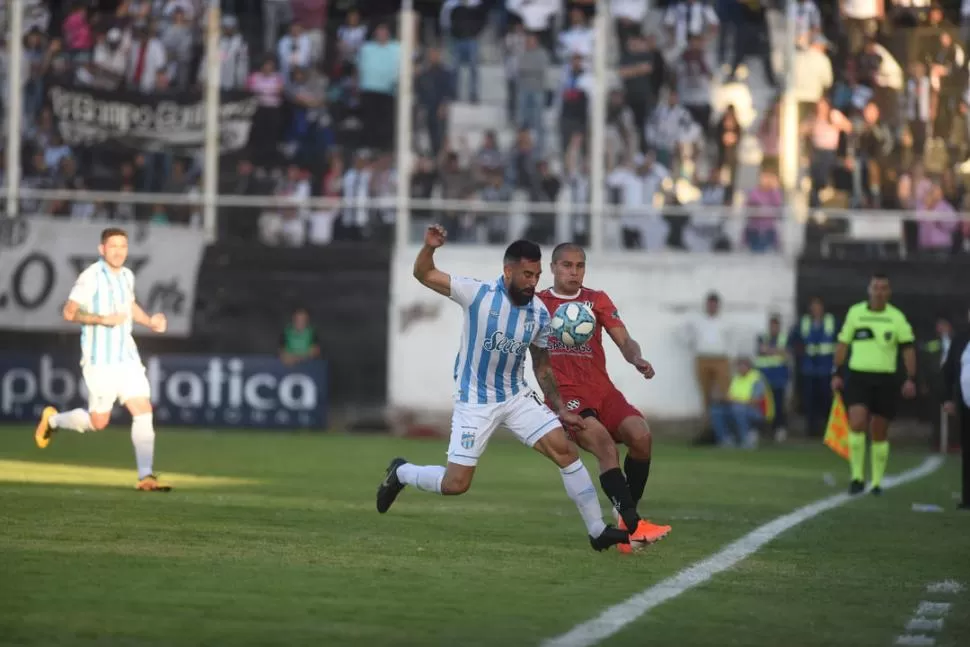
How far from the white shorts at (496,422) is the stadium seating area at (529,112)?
15.5 m

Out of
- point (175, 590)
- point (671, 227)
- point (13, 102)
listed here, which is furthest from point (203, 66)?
point (175, 590)

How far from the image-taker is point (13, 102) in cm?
2633

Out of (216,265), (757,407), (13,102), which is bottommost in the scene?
(757,407)

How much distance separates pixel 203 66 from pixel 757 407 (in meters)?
9.74

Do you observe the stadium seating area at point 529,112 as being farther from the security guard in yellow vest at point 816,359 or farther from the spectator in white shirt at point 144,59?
the security guard in yellow vest at point 816,359

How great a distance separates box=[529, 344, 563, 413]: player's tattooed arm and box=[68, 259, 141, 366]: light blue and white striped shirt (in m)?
4.74

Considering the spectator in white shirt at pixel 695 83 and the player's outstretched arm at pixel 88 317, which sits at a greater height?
the spectator in white shirt at pixel 695 83

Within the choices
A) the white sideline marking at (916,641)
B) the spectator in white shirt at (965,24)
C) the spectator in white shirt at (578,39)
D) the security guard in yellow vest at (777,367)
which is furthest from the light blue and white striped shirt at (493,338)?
the spectator in white shirt at (965,24)

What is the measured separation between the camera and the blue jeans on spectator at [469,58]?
1048 inches

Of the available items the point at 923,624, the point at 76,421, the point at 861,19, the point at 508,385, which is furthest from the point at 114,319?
the point at 861,19

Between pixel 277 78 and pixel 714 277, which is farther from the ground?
pixel 277 78

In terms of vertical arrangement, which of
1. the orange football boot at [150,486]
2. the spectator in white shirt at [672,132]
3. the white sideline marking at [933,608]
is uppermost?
the spectator in white shirt at [672,132]

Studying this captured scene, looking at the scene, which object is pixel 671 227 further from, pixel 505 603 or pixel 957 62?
pixel 505 603

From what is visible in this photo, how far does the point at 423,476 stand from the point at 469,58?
54.6 ft
